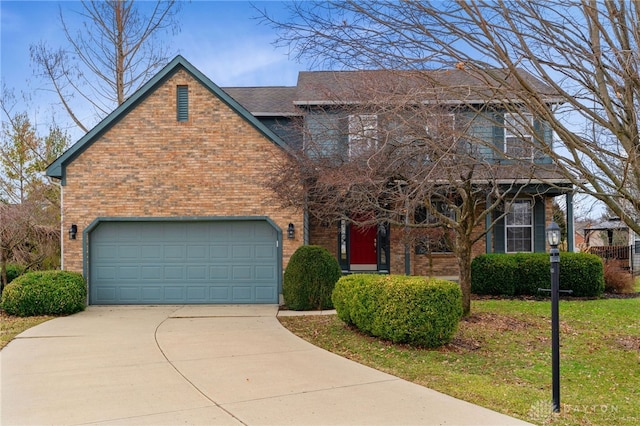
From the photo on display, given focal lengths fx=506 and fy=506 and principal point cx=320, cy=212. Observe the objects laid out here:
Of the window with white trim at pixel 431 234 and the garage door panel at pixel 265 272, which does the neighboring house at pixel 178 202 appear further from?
the window with white trim at pixel 431 234

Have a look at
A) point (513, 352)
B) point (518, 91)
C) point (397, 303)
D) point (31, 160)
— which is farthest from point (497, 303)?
point (31, 160)

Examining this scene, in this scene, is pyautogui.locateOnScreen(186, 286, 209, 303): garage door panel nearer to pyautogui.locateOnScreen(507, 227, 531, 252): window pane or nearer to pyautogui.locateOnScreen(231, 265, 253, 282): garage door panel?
pyautogui.locateOnScreen(231, 265, 253, 282): garage door panel

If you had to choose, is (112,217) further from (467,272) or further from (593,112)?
(593,112)

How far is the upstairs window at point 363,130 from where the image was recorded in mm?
8047

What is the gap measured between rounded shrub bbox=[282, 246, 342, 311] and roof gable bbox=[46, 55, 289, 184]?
122 inches

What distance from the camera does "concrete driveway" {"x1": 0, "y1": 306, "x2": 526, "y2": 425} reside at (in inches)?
202

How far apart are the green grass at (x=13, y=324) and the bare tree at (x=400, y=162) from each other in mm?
6009

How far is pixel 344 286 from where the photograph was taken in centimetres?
984

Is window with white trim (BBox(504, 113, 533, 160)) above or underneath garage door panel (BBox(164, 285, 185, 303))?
above

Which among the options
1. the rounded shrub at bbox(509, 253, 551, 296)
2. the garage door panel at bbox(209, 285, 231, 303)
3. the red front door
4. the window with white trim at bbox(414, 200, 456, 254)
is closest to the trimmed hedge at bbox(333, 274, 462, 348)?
the window with white trim at bbox(414, 200, 456, 254)

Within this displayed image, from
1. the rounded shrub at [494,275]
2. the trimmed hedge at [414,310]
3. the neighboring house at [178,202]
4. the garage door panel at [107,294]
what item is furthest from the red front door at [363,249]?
the trimmed hedge at [414,310]

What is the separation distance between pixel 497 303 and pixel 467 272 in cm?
314

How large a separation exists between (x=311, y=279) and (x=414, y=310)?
4.24 meters

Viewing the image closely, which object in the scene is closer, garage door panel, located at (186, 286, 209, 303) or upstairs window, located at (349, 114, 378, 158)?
upstairs window, located at (349, 114, 378, 158)
